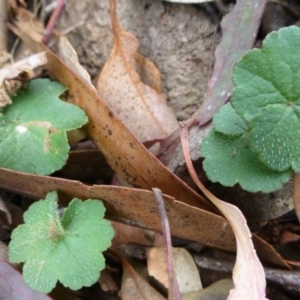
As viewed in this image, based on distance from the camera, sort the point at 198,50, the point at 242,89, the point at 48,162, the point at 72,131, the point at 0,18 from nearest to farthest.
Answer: the point at 242,89
the point at 48,162
the point at 72,131
the point at 198,50
the point at 0,18

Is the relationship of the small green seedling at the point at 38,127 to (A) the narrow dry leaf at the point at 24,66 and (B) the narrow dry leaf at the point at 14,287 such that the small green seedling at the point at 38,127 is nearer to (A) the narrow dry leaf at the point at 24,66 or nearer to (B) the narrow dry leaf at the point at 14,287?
(A) the narrow dry leaf at the point at 24,66

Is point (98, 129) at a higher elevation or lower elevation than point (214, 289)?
higher

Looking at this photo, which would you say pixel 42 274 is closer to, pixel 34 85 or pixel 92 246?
pixel 92 246

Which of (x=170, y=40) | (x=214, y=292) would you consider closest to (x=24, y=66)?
(x=170, y=40)

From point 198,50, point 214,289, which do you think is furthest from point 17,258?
point 198,50

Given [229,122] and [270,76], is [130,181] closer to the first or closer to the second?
[229,122]

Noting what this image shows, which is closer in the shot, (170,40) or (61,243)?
(61,243)

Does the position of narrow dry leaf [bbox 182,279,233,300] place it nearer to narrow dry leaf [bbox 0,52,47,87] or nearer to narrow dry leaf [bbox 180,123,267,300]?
narrow dry leaf [bbox 180,123,267,300]
